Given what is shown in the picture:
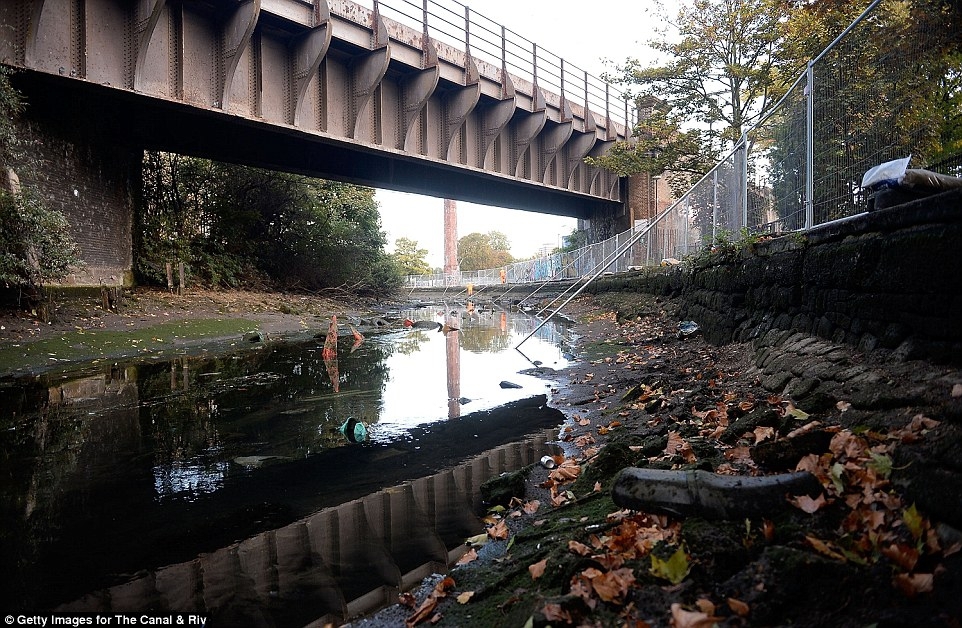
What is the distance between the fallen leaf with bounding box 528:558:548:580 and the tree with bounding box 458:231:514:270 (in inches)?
3563

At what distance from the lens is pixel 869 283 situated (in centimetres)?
413

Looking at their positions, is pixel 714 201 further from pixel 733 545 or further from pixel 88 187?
pixel 88 187

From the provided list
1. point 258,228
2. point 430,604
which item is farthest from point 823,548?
point 258,228

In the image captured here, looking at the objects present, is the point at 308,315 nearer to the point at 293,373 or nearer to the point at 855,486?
the point at 293,373

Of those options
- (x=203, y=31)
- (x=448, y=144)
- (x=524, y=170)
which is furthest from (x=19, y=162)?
(x=524, y=170)

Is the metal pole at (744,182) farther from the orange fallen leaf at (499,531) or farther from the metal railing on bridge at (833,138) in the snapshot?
the orange fallen leaf at (499,531)

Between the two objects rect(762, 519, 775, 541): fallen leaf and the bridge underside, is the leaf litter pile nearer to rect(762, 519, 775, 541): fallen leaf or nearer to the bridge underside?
rect(762, 519, 775, 541): fallen leaf

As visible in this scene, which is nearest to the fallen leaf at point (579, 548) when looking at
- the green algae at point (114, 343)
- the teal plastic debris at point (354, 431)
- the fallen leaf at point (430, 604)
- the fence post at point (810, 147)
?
the fallen leaf at point (430, 604)

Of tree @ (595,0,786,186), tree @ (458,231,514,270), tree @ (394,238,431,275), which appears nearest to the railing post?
tree @ (595,0,786,186)

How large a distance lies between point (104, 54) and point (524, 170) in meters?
16.2

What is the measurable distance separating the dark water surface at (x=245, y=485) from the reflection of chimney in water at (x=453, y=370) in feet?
0.24

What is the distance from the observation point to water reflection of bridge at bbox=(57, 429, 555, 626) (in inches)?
117

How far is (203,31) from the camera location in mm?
14242

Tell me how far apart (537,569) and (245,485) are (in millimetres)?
3049
